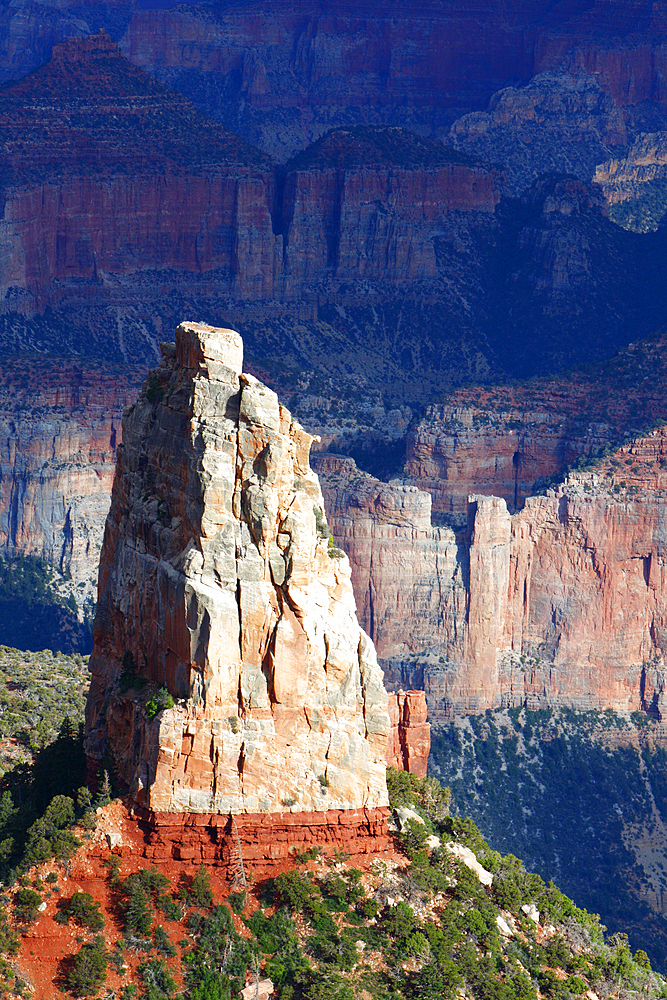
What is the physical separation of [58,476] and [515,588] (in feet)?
96.5

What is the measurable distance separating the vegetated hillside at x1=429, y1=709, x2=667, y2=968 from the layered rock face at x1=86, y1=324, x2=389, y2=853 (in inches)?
1883

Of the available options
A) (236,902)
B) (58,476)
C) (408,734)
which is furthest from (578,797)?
(236,902)

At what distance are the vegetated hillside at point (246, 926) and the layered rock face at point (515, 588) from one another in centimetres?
5769

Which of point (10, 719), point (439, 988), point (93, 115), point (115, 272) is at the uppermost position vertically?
point (93, 115)

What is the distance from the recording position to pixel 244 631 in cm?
4400

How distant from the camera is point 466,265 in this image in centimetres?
18525

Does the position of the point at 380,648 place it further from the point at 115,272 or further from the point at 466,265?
the point at 466,265

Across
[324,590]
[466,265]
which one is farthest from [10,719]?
[466,265]

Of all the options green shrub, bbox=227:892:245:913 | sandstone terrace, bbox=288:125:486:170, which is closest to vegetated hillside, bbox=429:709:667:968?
green shrub, bbox=227:892:245:913

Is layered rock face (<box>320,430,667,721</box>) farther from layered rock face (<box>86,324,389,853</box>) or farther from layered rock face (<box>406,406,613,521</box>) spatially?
layered rock face (<box>86,324,389,853</box>)

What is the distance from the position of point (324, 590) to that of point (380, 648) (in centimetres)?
6076

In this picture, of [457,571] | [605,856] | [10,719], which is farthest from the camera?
[457,571]

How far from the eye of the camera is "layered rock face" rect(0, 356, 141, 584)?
123688 millimetres

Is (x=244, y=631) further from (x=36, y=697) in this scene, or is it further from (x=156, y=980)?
(x=36, y=697)
